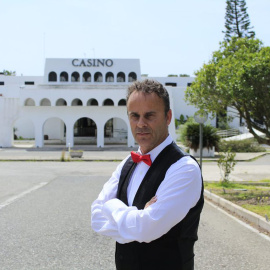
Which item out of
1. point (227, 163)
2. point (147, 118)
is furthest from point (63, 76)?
point (147, 118)

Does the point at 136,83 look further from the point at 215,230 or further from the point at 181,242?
the point at 215,230

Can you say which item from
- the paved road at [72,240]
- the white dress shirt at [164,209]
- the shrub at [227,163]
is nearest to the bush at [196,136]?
the shrub at [227,163]

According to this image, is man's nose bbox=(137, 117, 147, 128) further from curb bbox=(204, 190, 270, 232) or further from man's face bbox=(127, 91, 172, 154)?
curb bbox=(204, 190, 270, 232)

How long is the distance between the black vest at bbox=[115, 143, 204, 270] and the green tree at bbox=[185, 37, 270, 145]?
8546 millimetres

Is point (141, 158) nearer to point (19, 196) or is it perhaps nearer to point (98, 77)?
point (19, 196)

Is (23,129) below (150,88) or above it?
above

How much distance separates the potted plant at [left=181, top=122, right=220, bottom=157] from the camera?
26844 mm

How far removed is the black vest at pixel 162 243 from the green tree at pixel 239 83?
8546 millimetres

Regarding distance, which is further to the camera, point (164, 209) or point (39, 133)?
point (39, 133)

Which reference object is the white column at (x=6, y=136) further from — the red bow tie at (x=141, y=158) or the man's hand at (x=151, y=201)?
the man's hand at (x=151, y=201)

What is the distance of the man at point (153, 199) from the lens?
6.57 feet

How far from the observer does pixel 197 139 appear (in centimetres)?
2683

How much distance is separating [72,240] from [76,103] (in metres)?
34.9

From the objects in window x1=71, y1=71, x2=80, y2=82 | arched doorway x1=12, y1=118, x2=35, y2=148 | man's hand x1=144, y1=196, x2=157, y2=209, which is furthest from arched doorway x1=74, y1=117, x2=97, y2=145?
man's hand x1=144, y1=196, x2=157, y2=209
